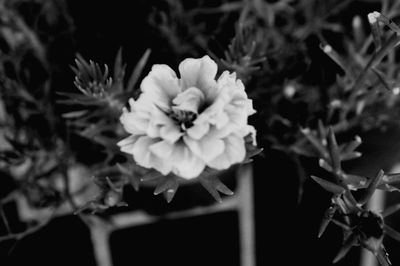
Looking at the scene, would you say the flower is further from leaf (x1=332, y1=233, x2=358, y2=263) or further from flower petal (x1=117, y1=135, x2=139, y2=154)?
leaf (x1=332, y1=233, x2=358, y2=263)

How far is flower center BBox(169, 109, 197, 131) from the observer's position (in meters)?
0.50

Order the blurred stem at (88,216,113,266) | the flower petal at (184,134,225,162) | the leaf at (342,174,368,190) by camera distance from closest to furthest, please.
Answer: the flower petal at (184,134,225,162), the leaf at (342,174,368,190), the blurred stem at (88,216,113,266)

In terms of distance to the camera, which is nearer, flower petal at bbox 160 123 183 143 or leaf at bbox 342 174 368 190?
flower petal at bbox 160 123 183 143

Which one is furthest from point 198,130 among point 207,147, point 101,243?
point 101,243

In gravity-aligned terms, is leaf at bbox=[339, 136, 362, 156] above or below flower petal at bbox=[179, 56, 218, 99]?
below

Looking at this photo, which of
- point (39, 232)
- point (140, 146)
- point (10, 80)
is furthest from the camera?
point (39, 232)

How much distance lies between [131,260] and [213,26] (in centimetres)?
38

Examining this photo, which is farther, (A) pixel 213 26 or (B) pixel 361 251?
(B) pixel 361 251

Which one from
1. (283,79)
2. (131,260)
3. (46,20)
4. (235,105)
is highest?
(46,20)

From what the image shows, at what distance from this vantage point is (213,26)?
2.57ft

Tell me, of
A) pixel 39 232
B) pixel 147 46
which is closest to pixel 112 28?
pixel 147 46

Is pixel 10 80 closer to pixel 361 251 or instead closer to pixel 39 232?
pixel 39 232

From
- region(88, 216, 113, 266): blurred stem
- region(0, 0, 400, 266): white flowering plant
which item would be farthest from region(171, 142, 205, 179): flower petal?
region(88, 216, 113, 266): blurred stem

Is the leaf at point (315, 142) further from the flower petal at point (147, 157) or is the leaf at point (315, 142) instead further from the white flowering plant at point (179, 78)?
the flower petal at point (147, 157)
